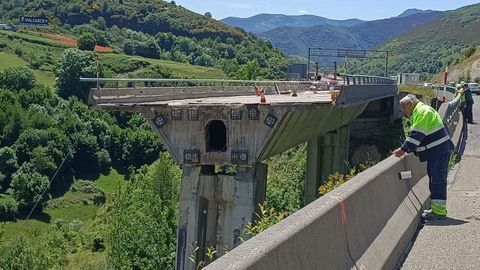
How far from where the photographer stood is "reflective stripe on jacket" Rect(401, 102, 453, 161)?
365 inches

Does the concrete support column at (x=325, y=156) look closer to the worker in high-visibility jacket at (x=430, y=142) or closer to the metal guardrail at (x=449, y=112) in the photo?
the metal guardrail at (x=449, y=112)

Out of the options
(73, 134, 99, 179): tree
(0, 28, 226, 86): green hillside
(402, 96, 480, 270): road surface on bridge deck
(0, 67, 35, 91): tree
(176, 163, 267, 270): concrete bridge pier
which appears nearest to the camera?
(402, 96, 480, 270): road surface on bridge deck

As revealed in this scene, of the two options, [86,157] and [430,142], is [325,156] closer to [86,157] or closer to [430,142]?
[430,142]

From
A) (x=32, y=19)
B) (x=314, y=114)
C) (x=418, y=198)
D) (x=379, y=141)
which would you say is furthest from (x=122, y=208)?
(x=32, y=19)

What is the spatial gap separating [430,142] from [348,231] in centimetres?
363

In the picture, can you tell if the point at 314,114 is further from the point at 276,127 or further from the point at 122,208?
the point at 122,208

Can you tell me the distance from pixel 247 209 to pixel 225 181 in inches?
38.5

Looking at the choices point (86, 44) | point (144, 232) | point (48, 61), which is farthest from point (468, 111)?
point (86, 44)

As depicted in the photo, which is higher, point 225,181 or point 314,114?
point 314,114

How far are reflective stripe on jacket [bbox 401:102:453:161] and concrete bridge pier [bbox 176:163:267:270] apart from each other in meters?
9.62

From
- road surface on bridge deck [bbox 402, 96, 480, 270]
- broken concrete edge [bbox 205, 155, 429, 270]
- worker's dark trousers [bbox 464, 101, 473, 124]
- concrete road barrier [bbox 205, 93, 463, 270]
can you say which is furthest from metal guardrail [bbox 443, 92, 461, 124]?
broken concrete edge [bbox 205, 155, 429, 270]

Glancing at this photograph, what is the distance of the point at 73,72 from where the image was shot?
112 meters

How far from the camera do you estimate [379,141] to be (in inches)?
1737

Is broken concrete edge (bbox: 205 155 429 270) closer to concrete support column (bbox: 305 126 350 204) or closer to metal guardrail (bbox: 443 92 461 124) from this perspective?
metal guardrail (bbox: 443 92 461 124)
